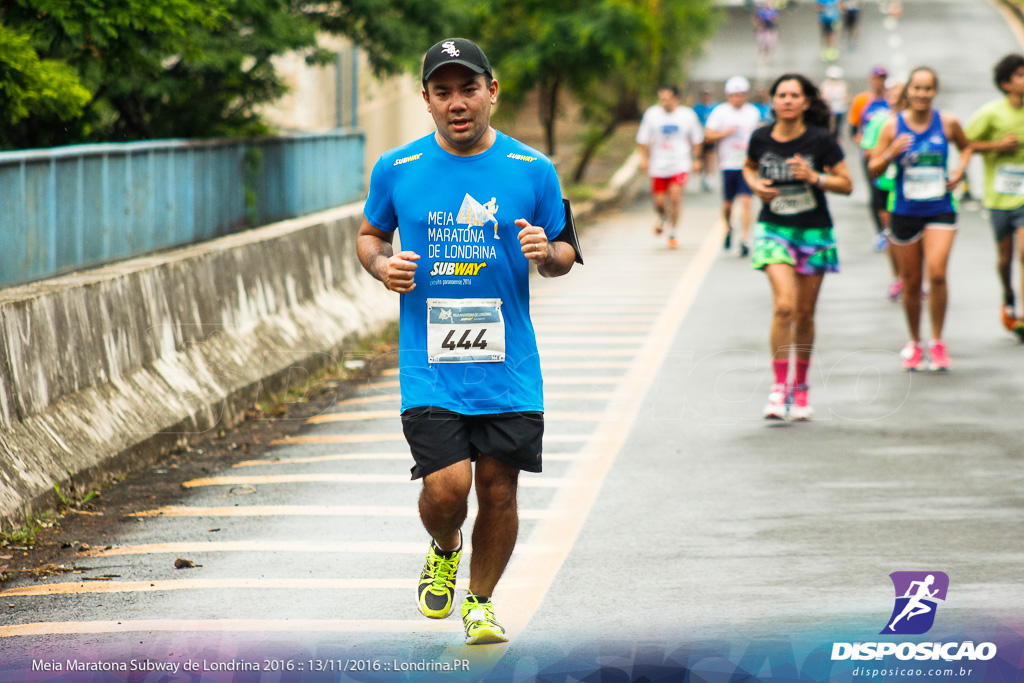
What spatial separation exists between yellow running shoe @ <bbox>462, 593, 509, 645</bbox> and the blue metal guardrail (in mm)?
4051

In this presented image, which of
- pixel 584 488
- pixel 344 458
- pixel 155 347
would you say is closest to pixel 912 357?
A: pixel 584 488

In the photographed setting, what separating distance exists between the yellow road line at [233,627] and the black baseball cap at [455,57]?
1.88 meters

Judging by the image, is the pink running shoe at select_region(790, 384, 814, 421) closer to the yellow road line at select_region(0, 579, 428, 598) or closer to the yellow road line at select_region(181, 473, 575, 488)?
the yellow road line at select_region(181, 473, 575, 488)

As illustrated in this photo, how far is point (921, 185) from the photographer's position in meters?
10.5

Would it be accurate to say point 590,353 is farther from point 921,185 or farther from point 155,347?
point 155,347

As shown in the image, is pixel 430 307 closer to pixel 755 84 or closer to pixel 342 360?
pixel 342 360

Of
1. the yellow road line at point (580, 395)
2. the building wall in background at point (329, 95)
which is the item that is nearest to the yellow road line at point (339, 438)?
the yellow road line at point (580, 395)

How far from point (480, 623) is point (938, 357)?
6.53 m

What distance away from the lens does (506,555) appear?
16.9ft

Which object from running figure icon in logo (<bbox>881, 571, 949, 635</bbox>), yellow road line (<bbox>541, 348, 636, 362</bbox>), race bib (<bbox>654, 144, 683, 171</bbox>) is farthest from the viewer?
race bib (<bbox>654, 144, 683, 171</bbox>)

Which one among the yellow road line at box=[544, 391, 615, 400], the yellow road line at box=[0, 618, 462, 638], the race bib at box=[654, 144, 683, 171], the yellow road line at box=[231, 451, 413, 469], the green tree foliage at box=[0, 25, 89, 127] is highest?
the green tree foliage at box=[0, 25, 89, 127]

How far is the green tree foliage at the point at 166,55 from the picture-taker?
8773mm

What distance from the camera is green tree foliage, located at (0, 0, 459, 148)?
877 cm

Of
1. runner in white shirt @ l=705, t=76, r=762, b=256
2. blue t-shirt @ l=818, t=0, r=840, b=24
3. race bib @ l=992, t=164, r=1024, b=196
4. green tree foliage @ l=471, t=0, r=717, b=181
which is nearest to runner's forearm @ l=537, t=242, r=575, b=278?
race bib @ l=992, t=164, r=1024, b=196
